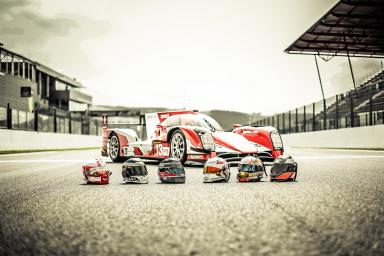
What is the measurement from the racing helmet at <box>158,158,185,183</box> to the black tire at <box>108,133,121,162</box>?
18.2 feet

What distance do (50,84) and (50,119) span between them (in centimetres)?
4305

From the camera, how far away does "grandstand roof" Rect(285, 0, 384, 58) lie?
22194 millimetres

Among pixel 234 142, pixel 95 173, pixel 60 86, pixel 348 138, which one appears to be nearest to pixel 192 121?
pixel 234 142

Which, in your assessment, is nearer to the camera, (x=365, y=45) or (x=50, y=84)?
(x=365, y=45)

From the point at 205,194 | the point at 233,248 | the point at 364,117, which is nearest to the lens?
the point at 233,248

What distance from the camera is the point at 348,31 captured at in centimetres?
2627

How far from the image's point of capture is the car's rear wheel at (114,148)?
11.1 meters

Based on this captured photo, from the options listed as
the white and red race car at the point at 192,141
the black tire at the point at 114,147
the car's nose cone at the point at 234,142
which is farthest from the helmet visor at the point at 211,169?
the black tire at the point at 114,147

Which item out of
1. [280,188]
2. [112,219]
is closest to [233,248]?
[112,219]

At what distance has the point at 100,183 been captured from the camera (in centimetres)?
554

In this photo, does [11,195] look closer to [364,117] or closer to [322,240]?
[322,240]

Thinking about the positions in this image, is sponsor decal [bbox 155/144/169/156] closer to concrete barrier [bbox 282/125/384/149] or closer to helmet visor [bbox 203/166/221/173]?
helmet visor [bbox 203/166/221/173]

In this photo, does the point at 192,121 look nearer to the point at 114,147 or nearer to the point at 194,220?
the point at 114,147

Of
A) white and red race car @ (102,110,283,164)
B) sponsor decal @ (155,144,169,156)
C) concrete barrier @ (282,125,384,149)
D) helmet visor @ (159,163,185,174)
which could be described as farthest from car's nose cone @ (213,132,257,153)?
concrete barrier @ (282,125,384,149)
